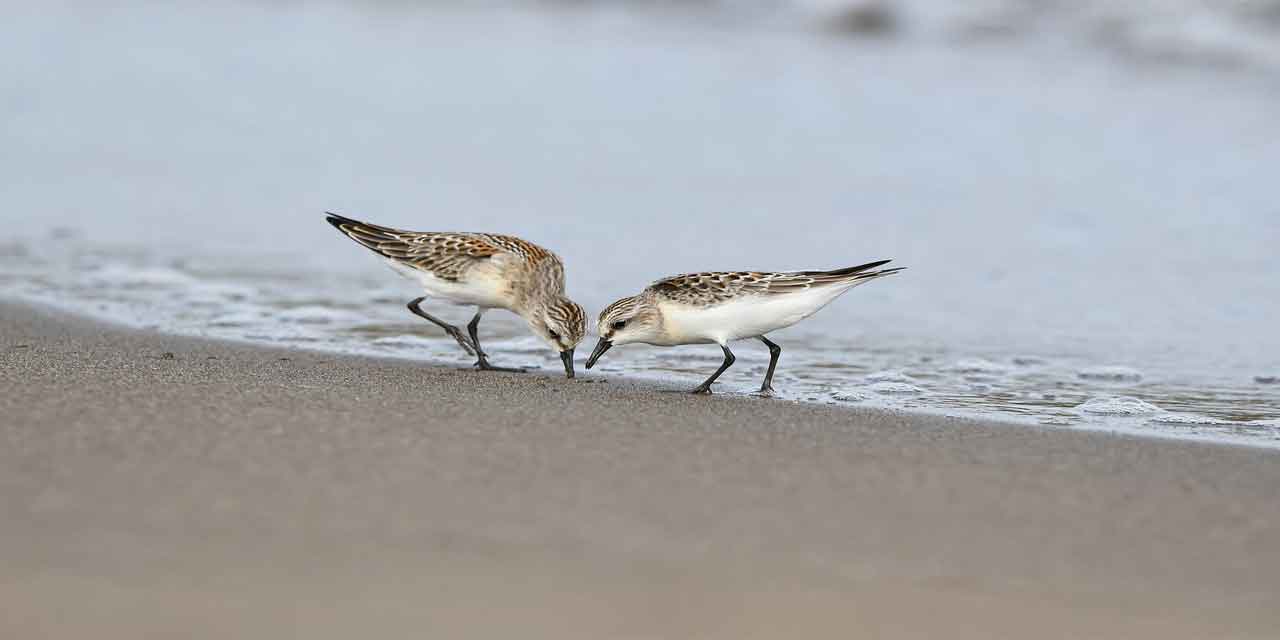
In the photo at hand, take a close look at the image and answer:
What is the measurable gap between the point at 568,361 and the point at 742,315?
2.60ft

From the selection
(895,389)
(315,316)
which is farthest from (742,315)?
(315,316)

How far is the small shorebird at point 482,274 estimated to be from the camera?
747 centimetres

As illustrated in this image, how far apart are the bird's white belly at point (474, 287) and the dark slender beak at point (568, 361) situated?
0.48 meters

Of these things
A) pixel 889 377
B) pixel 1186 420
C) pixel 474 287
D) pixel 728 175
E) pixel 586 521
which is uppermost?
pixel 728 175

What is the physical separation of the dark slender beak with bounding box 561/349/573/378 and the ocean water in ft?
0.96

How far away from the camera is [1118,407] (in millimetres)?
6711

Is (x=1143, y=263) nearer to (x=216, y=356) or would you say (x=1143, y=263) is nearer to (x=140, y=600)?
(x=216, y=356)

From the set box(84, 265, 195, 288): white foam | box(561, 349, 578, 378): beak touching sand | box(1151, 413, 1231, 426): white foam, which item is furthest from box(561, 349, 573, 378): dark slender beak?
box(84, 265, 195, 288): white foam

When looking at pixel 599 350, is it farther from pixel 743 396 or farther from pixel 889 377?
pixel 889 377

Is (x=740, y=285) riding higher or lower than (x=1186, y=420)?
higher

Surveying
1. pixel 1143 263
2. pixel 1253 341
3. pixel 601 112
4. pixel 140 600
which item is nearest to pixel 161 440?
pixel 140 600

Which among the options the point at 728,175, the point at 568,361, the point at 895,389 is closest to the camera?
the point at 895,389

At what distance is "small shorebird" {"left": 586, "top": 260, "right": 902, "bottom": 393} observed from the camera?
6949mm

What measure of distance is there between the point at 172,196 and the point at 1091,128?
23.6 feet
